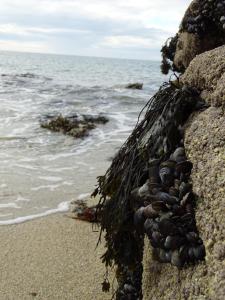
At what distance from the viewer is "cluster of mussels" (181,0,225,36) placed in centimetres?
420

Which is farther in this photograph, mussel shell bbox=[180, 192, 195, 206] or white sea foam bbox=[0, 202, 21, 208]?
white sea foam bbox=[0, 202, 21, 208]

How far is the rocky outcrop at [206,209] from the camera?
156cm

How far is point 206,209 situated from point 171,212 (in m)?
0.17

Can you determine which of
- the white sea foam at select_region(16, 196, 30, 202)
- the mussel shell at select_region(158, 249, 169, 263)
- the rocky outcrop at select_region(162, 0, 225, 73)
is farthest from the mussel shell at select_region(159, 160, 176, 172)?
the white sea foam at select_region(16, 196, 30, 202)

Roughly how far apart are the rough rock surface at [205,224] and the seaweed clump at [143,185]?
8 centimetres

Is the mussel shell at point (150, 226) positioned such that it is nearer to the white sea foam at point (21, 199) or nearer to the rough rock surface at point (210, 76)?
the rough rock surface at point (210, 76)

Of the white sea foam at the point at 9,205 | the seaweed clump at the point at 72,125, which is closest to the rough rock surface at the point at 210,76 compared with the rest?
the white sea foam at the point at 9,205

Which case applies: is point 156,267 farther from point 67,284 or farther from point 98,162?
point 98,162

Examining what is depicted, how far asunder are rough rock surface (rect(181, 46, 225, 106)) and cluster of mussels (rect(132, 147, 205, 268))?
390 millimetres

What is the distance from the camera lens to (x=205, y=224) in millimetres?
1696

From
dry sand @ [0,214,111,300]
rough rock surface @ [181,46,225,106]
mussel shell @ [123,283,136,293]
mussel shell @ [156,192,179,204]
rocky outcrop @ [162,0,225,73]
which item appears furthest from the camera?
rocky outcrop @ [162,0,225,73]

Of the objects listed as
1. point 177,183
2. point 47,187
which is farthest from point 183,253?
point 47,187

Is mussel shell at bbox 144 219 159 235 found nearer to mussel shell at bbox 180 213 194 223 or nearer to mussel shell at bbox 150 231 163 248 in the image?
mussel shell at bbox 150 231 163 248

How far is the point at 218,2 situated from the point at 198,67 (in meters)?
1.81
